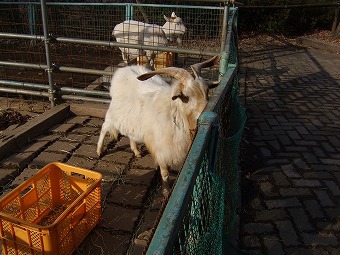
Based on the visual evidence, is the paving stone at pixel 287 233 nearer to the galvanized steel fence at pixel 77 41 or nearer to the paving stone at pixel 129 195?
the paving stone at pixel 129 195

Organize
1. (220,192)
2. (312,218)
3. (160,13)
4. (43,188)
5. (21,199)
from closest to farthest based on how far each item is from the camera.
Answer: (220,192), (21,199), (43,188), (312,218), (160,13)

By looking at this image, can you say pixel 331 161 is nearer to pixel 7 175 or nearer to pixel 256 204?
pixel 256 204

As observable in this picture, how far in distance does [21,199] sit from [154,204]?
1.18m

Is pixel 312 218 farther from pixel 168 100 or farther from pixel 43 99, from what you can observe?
pixel 43 99

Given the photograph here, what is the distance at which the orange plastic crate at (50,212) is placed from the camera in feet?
7.47

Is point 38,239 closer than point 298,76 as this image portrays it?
Yes

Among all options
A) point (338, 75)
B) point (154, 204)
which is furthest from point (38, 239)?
point (338, 75)

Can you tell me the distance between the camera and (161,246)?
899mm

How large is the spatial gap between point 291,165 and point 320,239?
4.11 feet

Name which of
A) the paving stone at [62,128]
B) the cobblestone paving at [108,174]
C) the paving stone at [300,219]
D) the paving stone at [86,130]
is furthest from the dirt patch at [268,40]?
the paving stone at [300,219]

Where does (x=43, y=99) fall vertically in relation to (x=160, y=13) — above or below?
below

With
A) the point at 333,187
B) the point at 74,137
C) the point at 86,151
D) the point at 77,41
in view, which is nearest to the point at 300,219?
the point at 333,187

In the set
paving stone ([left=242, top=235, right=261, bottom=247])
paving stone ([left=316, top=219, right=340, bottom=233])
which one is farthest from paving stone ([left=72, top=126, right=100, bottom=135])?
paving stone ([left=316, top=219, right=340, bottom=233])

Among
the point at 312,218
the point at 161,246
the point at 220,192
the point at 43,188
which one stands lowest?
the point at 312,218
